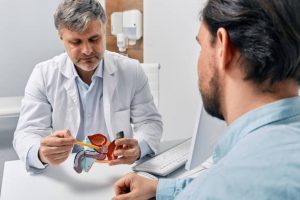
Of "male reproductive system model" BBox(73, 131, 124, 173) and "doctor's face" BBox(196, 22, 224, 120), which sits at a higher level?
"doctor's face" BBox(196, 22, 224, 120)

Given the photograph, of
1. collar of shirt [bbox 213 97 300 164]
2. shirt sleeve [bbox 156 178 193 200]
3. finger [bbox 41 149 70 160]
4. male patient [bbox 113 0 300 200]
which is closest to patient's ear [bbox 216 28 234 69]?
male patient [bbox 113 0 300 200]

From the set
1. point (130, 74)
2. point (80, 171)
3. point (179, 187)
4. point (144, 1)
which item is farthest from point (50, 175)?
point (144, 1)

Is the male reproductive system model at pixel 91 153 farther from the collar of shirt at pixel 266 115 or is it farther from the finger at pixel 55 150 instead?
the collar of shirt at pixel 266 115

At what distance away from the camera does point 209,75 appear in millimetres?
684

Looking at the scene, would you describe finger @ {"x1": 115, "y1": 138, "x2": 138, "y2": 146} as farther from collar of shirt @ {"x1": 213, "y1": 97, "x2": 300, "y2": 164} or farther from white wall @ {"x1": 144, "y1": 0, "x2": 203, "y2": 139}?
white wall @ {"x1": 144, "y1": 0, "x2": 203, "y2": 139}

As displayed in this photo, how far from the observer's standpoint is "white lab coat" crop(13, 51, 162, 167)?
4.80 ft

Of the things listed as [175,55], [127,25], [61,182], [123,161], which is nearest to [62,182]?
[61,182]

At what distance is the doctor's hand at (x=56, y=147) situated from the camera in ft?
3.67

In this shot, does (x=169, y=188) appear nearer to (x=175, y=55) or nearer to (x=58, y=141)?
(x=58, y=141)

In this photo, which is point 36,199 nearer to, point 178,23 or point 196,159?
point 196,159

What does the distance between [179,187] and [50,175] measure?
0.49 meters

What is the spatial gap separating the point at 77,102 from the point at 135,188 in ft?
2.28

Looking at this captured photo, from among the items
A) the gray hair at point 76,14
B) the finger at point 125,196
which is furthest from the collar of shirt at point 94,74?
the finger at point 125,196

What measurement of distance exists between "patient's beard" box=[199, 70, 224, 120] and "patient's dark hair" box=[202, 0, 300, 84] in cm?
7
